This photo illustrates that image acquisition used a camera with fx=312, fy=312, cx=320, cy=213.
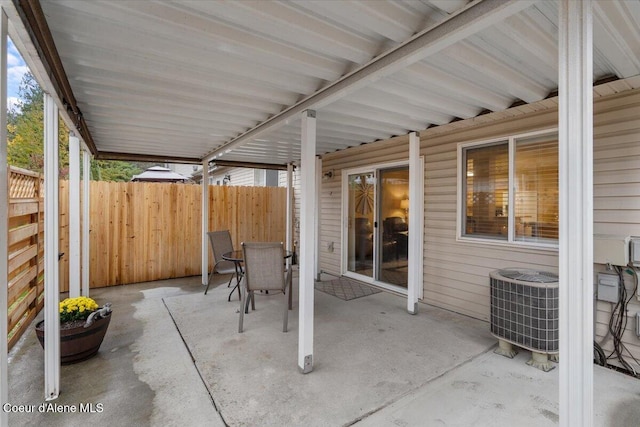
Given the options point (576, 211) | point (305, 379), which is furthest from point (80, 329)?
point (576, 211)

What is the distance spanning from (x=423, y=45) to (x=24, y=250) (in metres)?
4.49

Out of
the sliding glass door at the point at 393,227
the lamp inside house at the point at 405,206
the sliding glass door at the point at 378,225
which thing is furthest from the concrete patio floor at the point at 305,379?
the lamp inside house at the point at 405,206

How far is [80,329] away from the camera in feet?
9.33

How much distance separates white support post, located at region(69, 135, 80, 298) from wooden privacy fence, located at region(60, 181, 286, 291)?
1740mm

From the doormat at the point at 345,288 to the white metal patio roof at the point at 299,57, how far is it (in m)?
2.81

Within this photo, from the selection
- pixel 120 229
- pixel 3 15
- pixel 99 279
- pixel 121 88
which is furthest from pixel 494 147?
pixel 99 279

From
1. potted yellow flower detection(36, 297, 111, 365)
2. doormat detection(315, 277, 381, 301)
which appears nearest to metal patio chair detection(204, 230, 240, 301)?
doormat detection(315, 277, 381, 301)

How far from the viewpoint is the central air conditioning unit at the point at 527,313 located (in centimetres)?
278

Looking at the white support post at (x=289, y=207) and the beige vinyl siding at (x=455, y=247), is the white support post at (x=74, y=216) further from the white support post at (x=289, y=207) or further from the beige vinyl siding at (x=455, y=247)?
the beige vinyl siding at (x=455, y=247)

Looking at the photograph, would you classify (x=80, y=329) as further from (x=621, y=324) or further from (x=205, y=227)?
(x=621, y=324)

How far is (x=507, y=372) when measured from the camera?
9.09 feet

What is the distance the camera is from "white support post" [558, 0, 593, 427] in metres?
1.21

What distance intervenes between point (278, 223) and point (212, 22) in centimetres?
604

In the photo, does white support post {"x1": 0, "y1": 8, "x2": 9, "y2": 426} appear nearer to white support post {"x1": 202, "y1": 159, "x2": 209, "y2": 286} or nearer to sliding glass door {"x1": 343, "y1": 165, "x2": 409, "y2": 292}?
white support post {"x1": 202, "y1": 159, "x2": 209, "y2": 286}
